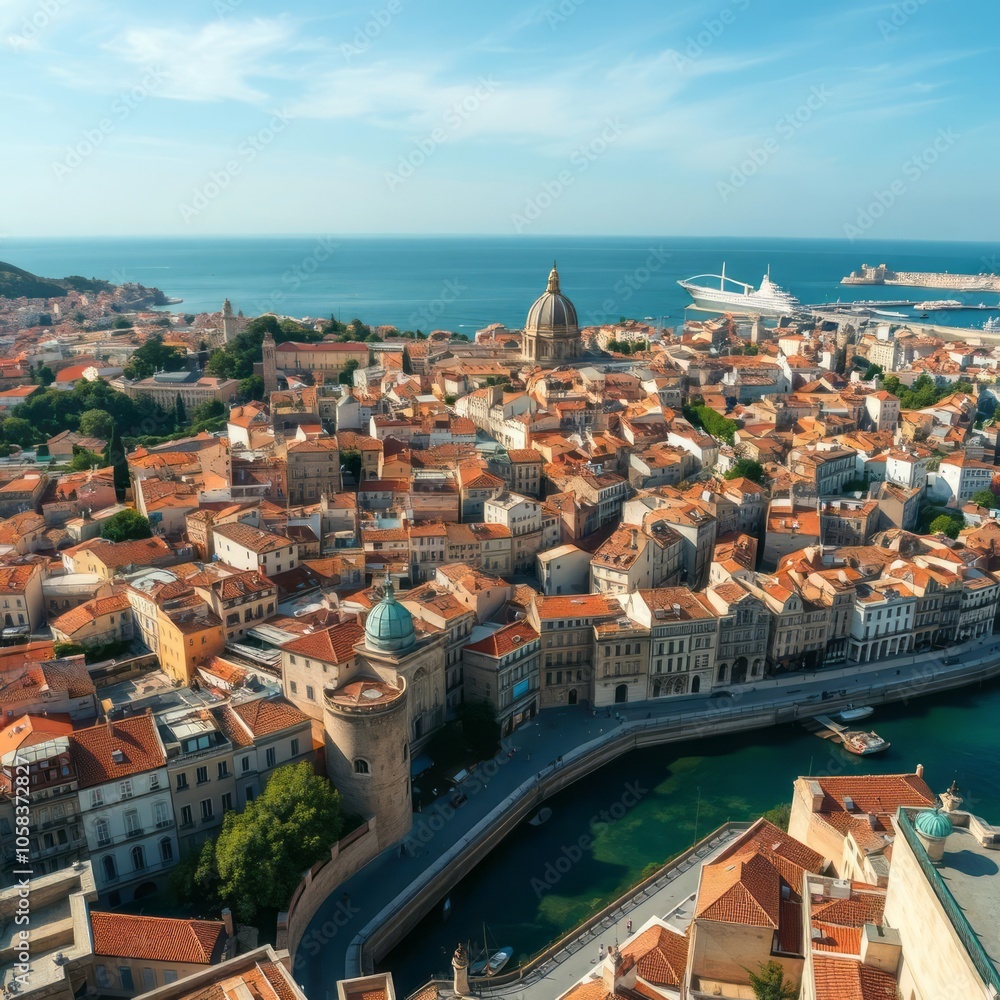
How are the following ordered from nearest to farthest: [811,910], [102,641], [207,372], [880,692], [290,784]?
[811,910] → [290,784] → [102,641] → [880,692] → [207,372]

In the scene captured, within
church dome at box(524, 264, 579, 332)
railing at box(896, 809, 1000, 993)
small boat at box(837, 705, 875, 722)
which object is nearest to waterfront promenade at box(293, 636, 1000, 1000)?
small boat at box(837, 705, 875, 722)

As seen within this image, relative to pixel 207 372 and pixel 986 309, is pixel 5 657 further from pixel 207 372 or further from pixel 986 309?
pixel 986 309

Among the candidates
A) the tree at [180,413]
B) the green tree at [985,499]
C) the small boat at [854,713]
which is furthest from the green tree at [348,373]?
the small boat at [854,713]

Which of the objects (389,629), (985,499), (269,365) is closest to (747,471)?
(985,499)

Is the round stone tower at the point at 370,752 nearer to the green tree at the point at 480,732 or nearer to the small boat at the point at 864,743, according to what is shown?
the green tree at the point at 480,732

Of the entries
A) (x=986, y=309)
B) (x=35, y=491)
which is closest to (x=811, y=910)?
(x=35, y=491)
